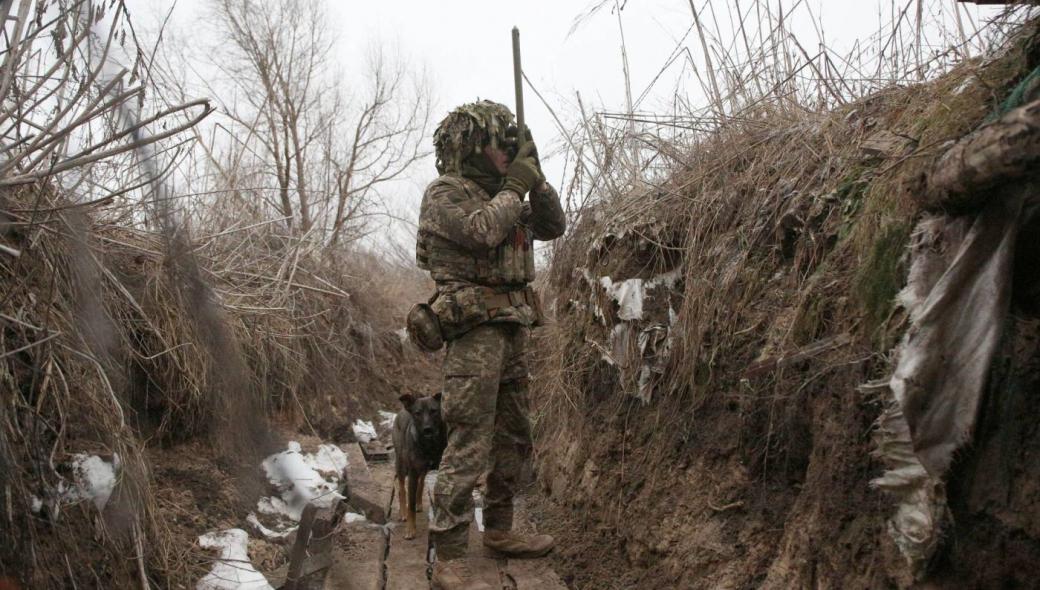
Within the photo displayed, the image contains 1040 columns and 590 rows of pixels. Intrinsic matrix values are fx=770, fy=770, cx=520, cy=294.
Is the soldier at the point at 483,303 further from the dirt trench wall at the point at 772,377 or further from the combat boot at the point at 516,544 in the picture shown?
the dirt trench wall at the point at 772,377

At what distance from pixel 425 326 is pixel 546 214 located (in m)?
0.91

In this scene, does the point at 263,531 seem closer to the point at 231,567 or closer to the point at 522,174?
the point at 231,567

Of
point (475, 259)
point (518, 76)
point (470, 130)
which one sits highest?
point (518, 76)

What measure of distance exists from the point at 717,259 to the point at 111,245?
129 inches

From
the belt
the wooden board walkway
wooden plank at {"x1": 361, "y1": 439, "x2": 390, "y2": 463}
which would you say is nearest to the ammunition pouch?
the belt

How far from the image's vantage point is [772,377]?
120 inches

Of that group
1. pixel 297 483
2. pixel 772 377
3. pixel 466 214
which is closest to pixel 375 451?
pixel 466 214

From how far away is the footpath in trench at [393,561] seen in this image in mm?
3799

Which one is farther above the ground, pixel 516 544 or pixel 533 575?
pixel 516 544

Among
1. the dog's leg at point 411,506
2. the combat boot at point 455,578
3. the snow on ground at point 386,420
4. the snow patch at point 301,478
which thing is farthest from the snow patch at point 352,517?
the snow on ground at point 386,420

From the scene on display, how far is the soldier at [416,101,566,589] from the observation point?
389 centimetres

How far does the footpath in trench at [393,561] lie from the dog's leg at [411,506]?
0.14ft

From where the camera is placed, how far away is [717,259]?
12.4ft

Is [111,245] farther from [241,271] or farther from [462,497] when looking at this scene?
[462,497]
